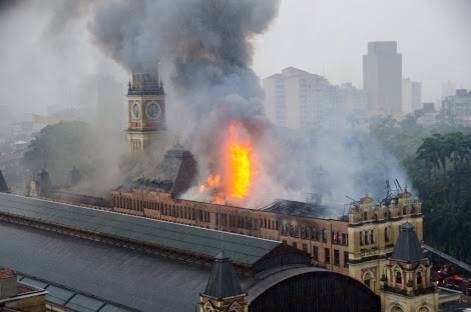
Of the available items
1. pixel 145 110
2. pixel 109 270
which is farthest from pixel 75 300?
pixel 145 110

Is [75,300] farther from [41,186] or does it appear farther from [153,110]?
[41,186]

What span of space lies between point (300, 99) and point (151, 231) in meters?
118

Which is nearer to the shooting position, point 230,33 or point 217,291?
point 217,291

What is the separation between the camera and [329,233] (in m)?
55.3

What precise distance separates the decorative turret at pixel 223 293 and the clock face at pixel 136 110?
192 feet

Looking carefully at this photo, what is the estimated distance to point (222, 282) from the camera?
3419cm

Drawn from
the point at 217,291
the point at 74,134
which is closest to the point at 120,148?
the point at 74,134

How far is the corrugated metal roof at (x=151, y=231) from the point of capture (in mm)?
41281

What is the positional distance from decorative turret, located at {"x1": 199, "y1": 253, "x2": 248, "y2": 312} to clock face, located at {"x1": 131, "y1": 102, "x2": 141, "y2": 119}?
58.6 meters

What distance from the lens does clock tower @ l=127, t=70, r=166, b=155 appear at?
299ft

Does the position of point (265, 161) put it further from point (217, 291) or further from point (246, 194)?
point (217, 291)

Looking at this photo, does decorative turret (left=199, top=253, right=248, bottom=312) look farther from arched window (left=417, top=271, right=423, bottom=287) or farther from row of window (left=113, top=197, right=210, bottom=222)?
row of window (left=113, top=197, right=210, bottom=222)

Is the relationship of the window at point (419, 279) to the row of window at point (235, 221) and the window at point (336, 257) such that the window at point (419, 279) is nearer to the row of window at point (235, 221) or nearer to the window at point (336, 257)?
the row of window at point (235, 221)

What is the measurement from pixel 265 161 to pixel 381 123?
285ft
